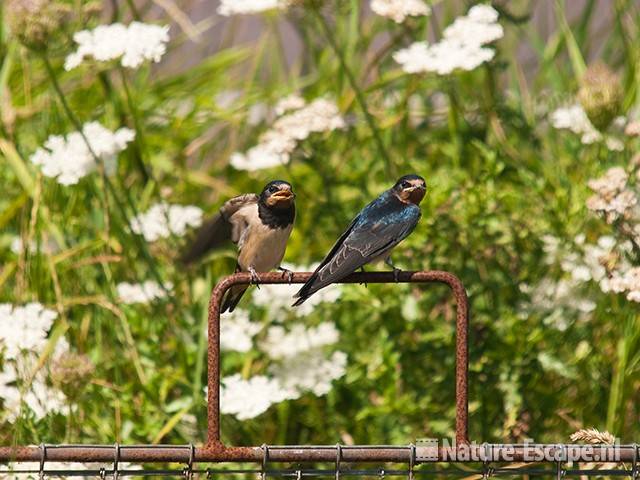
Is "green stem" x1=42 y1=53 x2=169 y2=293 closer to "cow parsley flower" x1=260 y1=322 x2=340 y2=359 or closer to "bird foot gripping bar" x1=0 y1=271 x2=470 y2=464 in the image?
"cow parsley flower" x1=260 y1=322 x2=340 y2=359

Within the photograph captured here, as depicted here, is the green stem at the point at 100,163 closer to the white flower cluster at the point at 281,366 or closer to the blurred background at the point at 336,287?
the blurred background at the point at 336,287

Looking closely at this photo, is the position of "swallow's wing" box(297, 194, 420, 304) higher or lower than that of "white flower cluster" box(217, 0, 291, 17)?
lower

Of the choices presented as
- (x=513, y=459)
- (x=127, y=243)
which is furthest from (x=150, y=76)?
(x=513, y=459)

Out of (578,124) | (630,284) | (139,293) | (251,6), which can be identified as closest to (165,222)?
(139,293)

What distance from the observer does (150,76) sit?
15.1ft

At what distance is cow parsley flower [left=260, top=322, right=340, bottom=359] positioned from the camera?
3235 millimetres

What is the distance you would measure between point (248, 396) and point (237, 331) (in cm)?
22

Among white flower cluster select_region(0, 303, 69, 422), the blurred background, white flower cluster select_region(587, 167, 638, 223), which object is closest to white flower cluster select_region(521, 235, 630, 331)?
the blurred background

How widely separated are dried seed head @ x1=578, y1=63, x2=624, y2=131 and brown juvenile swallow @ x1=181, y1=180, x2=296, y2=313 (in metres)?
0.75

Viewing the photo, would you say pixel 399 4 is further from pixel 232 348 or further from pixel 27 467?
pixel 27 467

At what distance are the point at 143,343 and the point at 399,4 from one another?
106 centimetres

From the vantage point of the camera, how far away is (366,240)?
8.13 feet

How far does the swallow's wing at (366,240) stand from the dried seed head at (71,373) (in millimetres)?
611

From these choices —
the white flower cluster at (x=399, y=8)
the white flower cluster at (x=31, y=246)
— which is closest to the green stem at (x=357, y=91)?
the white flower cluster at (x=399, y=8)
